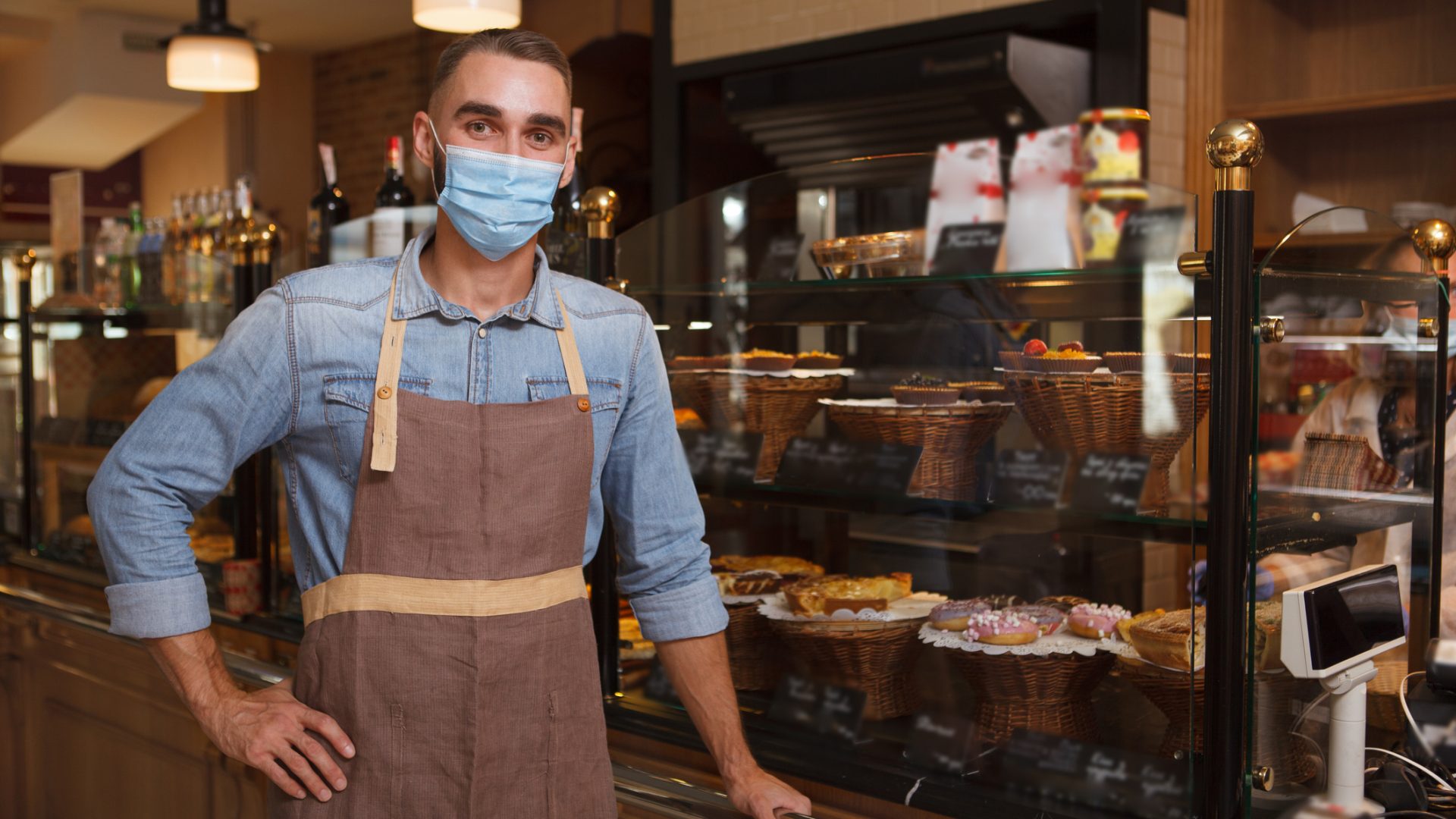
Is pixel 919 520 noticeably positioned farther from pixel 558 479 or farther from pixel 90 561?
pixel 90 561

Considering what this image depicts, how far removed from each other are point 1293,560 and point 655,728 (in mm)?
898

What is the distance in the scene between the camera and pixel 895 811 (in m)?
1.55

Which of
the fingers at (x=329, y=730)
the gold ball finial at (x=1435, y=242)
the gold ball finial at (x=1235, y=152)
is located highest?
the gold ball finial at (x=1235, y=152)

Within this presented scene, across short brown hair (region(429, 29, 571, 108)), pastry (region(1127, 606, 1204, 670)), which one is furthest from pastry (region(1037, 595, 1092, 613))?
short brown hair (region(429, 29, 571, 108))

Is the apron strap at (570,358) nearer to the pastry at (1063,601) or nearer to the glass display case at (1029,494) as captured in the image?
A: the glass display case at (1029,494)

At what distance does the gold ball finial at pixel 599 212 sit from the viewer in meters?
2.00

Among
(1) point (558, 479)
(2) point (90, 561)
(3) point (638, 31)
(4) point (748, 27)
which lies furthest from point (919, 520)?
(3) point (638, 31)

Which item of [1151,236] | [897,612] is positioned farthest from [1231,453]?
[1151,236]

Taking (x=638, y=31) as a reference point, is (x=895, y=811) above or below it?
below

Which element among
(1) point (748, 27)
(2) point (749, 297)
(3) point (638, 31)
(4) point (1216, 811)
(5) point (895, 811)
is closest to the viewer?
(4) point (1216, 811)

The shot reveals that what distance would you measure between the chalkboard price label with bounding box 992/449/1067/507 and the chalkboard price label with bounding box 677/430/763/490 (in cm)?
44

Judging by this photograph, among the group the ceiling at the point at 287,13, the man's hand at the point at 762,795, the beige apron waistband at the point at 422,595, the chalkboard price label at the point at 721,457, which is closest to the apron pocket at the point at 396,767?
the beige apron waistband at the point at 422,595

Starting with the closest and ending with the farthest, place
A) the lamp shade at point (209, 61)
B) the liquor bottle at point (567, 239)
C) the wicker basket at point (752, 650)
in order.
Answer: the wicker basket at point (752, 650) → the liquor bottle at point (567, 239) → the lamp shade at point (209, 61)

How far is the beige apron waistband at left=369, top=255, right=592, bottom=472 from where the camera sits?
51.5 inches
